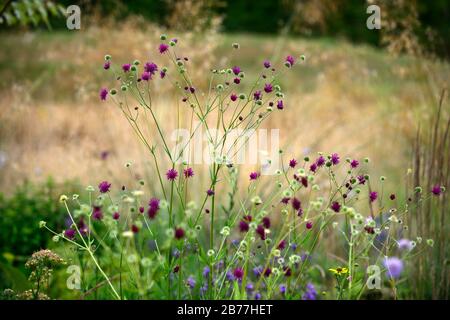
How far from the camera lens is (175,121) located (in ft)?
12.8

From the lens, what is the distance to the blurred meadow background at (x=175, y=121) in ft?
9.49

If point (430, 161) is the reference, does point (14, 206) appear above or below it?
below

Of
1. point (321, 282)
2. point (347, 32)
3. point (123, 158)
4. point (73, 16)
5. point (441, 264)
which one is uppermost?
point (347, 32)

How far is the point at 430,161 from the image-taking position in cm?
266

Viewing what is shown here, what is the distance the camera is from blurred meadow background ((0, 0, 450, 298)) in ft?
9.49
